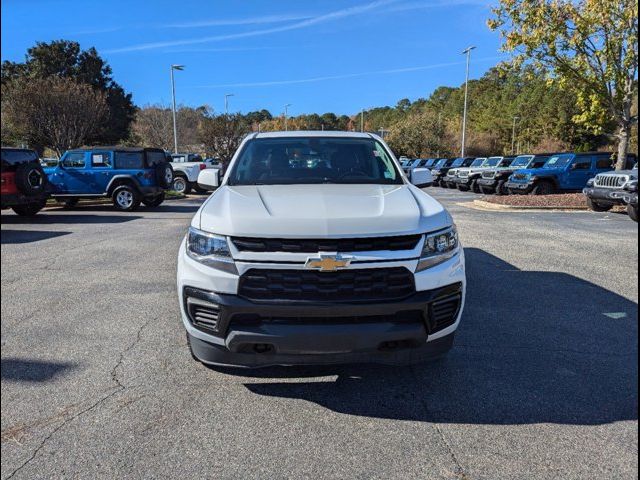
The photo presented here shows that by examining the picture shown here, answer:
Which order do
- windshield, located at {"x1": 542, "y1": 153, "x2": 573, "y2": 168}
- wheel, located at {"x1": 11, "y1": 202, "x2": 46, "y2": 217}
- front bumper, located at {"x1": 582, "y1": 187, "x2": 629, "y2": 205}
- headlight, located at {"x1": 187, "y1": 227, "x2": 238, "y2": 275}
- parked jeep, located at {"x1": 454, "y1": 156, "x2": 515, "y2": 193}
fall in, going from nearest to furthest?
wheel, located at {"x1": 11, "y1": 202, "x2": 46, "y2": 217} < headlight, located at {"x1": 187, "y1": 227, "x2": 238, "y2": 275} < front bumper, located at {"x1": 582, "y1": 187, "x2": 629, "y2": 205} < windshield, located at {"x1": 542, "y1": 153, "x2": 573, "y2": 168} < parked jeep, located at {"x1": 454, "y1": 156, "x2": 515, "y2": 193}

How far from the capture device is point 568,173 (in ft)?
57.2

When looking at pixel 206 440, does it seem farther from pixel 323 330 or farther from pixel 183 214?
pixel 183 214

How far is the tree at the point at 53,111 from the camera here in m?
16.9

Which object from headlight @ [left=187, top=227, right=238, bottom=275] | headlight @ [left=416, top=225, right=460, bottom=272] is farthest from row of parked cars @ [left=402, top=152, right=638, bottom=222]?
headlight @ [left=187, top=227, right=238, bottom=275]

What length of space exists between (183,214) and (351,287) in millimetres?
11625

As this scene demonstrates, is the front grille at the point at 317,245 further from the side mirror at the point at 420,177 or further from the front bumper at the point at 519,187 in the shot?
the front bumper at the point at 519,187

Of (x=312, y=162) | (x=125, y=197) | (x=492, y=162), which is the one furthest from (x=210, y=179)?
(x=492, y=162)

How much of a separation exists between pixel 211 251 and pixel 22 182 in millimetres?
1227

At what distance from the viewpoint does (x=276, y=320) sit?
101 inches

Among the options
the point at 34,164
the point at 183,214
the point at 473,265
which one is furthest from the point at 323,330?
the point at 183,214

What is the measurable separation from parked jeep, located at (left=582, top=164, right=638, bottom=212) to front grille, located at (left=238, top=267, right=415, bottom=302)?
1086 centimetres

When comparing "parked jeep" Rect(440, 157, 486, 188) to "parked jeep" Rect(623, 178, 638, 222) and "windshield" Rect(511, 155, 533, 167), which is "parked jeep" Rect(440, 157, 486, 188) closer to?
"windshield" Rect(511, 155, 533, 167)

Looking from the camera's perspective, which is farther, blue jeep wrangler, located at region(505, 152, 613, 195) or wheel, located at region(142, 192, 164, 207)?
blue jeep wrangler, located at region(505, 152, 613, 195)

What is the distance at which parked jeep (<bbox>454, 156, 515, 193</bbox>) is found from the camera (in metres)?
22.6
